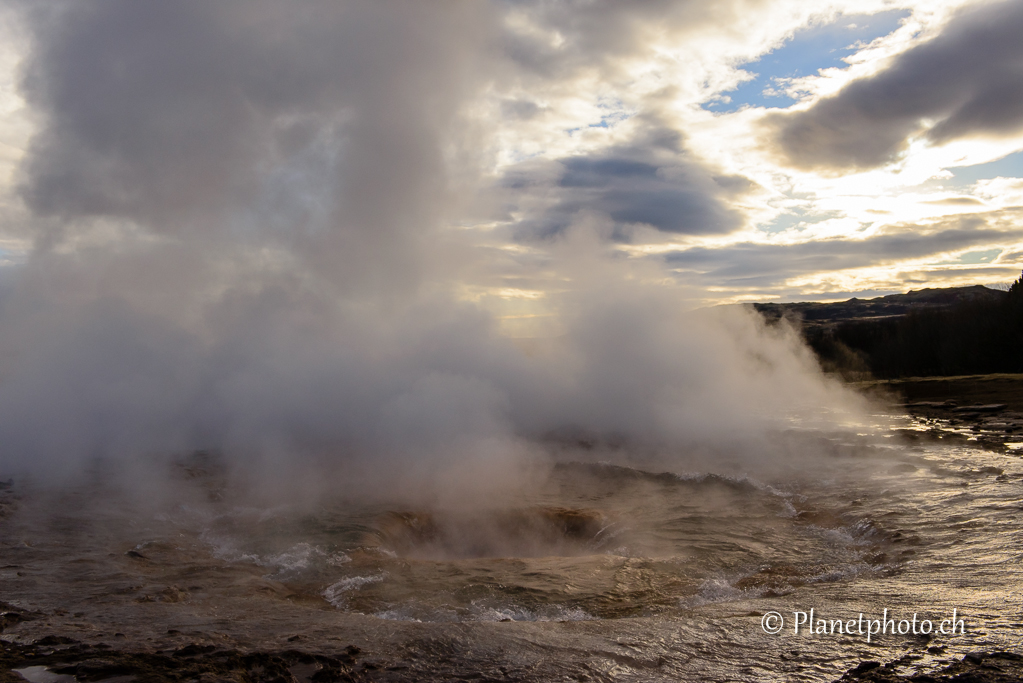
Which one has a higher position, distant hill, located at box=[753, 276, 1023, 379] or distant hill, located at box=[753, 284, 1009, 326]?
distant hill, located at box=[753, 284, 1009, 326]

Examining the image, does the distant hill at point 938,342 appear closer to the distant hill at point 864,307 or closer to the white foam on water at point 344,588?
the white foam on water at point 344,588

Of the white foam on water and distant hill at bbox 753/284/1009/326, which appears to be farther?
distant hill at bbox 753/284/1009/326

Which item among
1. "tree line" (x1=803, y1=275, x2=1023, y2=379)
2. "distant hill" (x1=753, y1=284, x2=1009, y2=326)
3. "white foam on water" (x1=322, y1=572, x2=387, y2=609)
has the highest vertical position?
"distant hill" (x1=753, y1=284, x2=1009, y2=326)

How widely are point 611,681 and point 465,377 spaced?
11.1m

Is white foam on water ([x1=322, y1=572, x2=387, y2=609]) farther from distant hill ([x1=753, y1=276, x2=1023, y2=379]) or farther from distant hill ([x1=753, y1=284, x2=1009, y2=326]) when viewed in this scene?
distant hill ([x1=753, y1=284, x2=1009, y2=326])

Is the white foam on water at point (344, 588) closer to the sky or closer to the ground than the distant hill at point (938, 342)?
closer to the ground

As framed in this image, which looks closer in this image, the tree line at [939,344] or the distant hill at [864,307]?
the tree line at [939,344]
